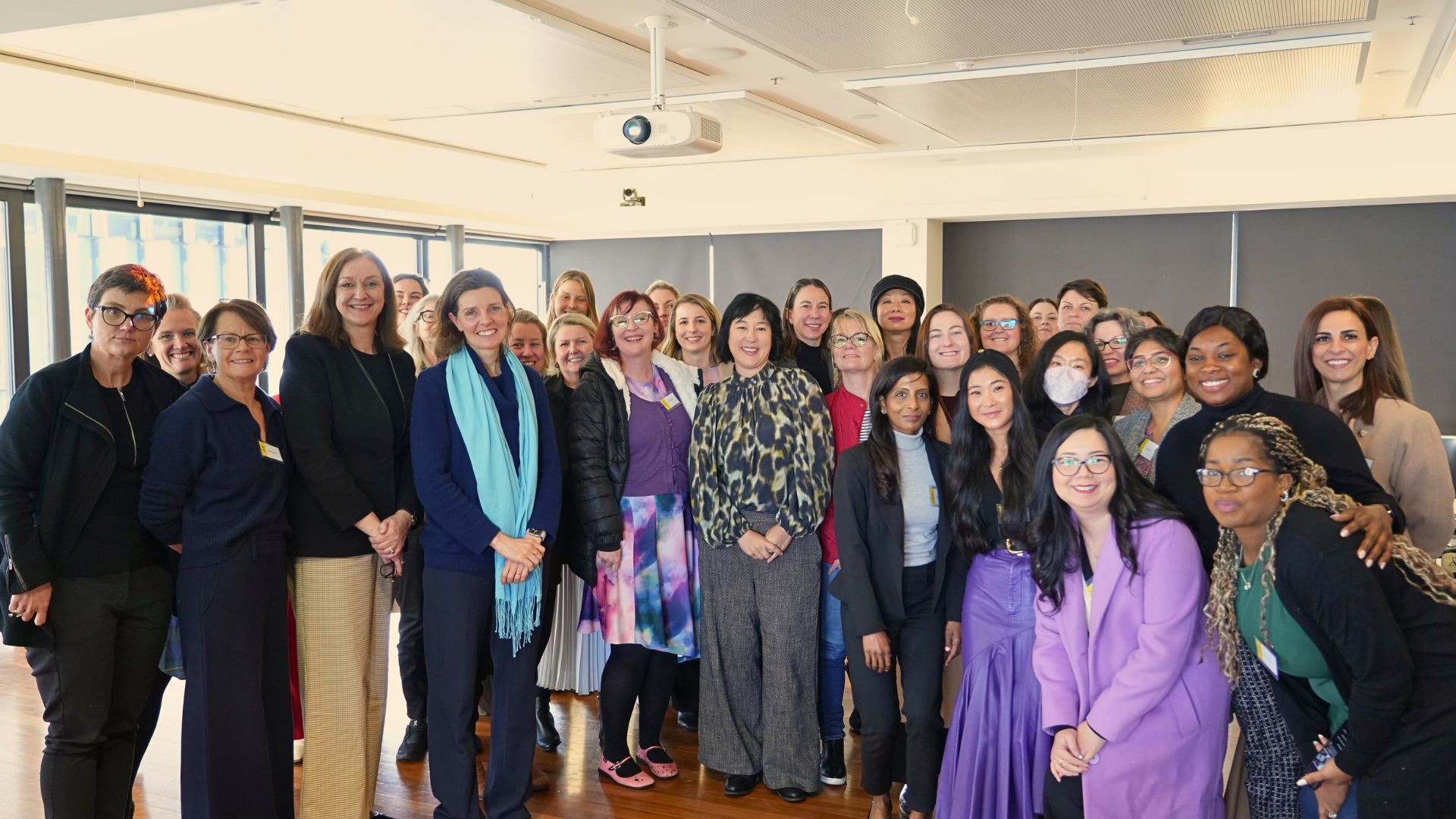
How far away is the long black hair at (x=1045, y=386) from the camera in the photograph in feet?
11.5

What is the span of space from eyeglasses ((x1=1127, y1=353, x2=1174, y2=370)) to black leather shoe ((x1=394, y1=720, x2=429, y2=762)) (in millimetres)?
2952

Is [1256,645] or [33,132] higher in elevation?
[33,132]

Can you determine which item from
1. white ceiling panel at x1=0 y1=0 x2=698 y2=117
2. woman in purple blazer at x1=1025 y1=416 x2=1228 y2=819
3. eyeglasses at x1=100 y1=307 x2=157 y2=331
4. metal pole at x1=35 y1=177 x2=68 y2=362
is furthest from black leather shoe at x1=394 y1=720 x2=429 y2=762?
metal pole at x1=35 y1=177 x2=68 y2=362

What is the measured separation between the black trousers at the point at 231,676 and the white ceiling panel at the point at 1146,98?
481cm

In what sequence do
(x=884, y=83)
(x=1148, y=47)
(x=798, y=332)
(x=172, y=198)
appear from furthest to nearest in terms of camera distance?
(x=172, y=198) → (x=884, y=83) → (x=1148, y=47) → (x=798, y=332)

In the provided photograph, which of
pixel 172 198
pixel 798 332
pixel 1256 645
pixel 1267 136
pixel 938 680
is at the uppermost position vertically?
pixel 1267 136

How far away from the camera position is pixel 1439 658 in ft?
7.39

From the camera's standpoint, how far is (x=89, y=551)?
118 inches

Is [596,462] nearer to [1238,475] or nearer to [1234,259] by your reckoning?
[1238,475]

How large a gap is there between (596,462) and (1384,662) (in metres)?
2.45

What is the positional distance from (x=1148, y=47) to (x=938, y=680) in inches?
152

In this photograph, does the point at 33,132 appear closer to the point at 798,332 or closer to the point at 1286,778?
the point at 798,332

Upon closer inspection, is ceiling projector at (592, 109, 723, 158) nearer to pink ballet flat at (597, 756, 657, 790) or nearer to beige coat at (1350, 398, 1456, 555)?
pink ballet flat at (597, 756, 657, 790)

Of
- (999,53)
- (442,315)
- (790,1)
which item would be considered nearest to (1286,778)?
(442,315)
